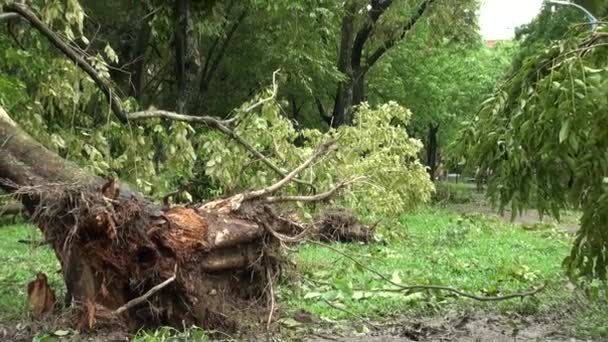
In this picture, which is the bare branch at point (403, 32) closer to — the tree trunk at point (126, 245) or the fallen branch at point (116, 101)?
the fallen branch at point (116, 101)

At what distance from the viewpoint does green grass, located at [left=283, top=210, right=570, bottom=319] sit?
7.15 metres

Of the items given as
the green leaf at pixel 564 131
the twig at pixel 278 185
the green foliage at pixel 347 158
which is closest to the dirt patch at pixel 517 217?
the green foliage at pixel 347 158

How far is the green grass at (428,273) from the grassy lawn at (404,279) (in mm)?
10

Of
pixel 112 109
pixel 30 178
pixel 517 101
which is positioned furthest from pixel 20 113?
pixel 517 101

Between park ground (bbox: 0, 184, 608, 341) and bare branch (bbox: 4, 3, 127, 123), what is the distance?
161 centimetres

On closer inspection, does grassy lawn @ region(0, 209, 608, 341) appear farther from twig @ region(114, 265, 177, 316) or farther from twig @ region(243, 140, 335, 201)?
twig @ region(243, 140, 335, 201)

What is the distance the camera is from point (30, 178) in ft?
18.7

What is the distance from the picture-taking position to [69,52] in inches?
308

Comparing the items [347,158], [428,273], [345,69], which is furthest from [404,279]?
[345,69]

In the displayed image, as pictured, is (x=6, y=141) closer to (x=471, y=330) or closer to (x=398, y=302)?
(x=398, y=302)

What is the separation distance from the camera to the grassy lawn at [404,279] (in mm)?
6785

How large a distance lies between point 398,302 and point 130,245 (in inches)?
116

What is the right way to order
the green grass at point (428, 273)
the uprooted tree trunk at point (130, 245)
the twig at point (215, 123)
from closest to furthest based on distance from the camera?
the uprooted tree trunk at point (130, 245), the green grass at point (428, 273), the twig at point (215, 123)

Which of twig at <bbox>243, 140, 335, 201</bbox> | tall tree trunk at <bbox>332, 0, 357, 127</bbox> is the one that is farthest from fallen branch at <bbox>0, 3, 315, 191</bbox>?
tall tree trunk at <bbox>332, 0, 357, 127</bbox>
